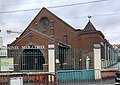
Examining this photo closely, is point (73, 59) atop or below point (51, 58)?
below

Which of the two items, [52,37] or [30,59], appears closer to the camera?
[30,59]

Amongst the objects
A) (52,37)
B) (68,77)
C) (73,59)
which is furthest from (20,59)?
(52,37)

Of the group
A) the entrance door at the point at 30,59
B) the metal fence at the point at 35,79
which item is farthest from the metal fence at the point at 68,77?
the entrance door at the point at 30,59

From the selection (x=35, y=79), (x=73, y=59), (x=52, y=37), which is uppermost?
(x=52, y=37)

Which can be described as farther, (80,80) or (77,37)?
(77,37)

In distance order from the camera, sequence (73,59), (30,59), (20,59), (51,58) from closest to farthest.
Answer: (20,59) < (30,59) < (51,58) < (73,59)

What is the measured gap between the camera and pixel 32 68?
28.2m

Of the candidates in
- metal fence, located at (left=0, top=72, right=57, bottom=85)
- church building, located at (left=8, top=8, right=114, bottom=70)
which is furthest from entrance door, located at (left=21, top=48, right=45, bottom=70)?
metal fence, located at (left=0, top=72, right=57, bottom=85)

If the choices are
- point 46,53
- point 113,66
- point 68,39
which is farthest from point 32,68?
point 68,39

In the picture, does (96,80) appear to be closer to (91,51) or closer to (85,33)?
(91,51)

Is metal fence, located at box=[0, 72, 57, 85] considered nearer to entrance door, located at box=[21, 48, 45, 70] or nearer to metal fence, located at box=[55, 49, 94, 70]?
entrance door, located at box=[21, 48, 45, 70]

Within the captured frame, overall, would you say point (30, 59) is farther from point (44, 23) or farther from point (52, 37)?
point (44, 23)

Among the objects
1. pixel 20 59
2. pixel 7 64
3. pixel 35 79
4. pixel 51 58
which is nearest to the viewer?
pixel 35 79

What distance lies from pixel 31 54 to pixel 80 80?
5.06 m
